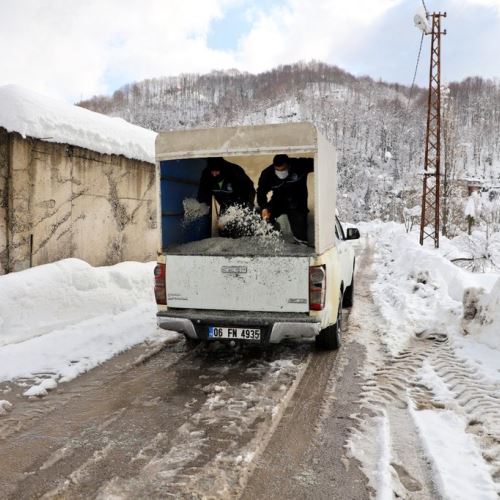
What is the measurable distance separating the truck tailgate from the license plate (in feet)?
0.73

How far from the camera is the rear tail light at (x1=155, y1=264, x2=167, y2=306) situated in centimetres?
509

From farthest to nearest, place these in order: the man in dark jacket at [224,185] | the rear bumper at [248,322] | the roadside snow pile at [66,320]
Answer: the man in dark jacket at [224,185]
the roadside snow pile at [66,320]
the rear bumper at [248,322]

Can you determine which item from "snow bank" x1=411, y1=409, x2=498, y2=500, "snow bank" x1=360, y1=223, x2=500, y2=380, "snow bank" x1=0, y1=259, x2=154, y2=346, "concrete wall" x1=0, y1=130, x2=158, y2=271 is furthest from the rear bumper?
"concrete wall" x1=0, y1=130, x2=158, y2=271

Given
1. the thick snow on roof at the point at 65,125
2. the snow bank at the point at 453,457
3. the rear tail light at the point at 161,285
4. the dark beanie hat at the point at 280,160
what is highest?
the thick snow on roof at the point at 65,125

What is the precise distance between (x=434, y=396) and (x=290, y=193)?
3267 millimetres

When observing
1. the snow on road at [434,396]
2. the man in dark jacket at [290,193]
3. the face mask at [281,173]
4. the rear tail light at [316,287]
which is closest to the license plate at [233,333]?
the rear tail light at [316,287]

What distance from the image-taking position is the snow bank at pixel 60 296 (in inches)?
232

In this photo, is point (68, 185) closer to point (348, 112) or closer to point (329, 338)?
point (329, 338)

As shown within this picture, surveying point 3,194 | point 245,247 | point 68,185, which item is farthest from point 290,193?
point 3,194

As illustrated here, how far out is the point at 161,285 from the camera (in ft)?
16.8

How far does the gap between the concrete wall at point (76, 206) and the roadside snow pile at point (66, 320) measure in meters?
0.55

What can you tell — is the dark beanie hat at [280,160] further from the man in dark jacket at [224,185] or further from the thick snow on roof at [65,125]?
the thick snow on roof at [65,125]

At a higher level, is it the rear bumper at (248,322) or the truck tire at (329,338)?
the rear bumper at (248,322)

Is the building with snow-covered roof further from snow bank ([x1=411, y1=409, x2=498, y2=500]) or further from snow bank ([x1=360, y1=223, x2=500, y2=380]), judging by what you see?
snow bank ([x1=411, y1=409, x2=498, y2=500])
